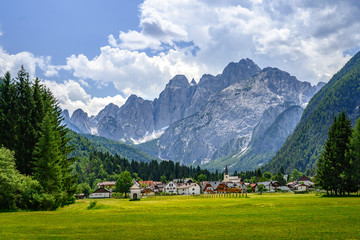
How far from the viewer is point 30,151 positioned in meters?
56.6

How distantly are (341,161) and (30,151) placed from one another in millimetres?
62712

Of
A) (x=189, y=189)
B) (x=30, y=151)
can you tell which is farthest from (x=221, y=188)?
(x=30, y=151)

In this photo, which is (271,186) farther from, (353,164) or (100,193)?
(353,164)

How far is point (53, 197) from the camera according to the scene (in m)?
47.8

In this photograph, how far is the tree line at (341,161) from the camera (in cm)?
6644

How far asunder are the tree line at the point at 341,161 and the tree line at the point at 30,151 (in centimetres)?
5315

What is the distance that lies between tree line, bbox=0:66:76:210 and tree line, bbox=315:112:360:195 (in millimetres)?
53147

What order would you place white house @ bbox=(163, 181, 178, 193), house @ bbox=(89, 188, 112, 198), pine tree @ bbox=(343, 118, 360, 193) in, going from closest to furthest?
pine tree @ bbox=(343, 118, 360, 193)
house @ bbox=(89, 188, 112, 198)
white house @ bbox=(163, 181, 178, 193)

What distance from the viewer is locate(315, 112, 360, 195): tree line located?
2616 inches

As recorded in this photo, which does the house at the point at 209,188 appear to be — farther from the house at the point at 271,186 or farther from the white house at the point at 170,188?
the house at the point at 271,186

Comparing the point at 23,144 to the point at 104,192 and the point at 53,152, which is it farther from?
the point at 104,192

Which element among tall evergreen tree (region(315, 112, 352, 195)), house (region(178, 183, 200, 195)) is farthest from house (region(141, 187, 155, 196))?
tall evergreen tree (region(315, 112, 352, 195))

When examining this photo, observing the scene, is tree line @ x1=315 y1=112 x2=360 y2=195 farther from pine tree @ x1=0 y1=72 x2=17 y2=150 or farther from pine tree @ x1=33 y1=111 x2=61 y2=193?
pine tree @ x1=0 y1=72 x2=17 y2=150

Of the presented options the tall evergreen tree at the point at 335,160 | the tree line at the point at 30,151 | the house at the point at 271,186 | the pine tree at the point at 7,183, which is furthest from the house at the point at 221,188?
the pine tree at the point at 7,183
